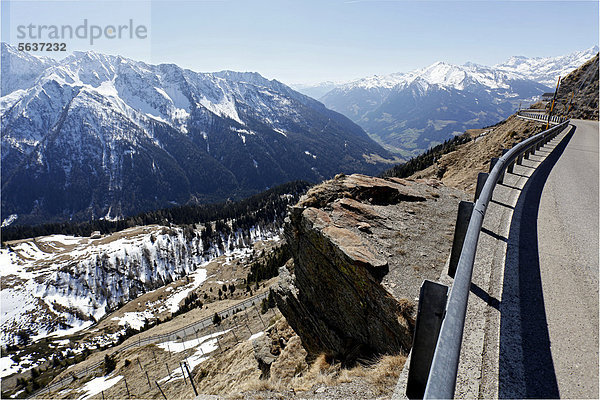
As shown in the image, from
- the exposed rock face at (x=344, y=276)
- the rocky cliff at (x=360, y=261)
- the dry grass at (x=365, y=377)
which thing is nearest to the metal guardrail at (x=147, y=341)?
the exposed rock face at (x=344, y=276)


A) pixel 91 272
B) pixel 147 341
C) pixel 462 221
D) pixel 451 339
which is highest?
pixel 462 221

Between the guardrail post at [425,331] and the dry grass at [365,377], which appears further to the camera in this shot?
the dry grass at [365,377]

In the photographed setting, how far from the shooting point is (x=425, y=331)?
10.3 feet

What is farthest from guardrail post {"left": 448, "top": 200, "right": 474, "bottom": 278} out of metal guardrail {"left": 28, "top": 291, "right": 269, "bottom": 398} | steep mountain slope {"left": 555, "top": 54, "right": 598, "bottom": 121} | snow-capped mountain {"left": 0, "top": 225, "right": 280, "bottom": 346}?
snow-capped mountain {"left": 0, "top": 225, "right": 280, "bottom": 346}

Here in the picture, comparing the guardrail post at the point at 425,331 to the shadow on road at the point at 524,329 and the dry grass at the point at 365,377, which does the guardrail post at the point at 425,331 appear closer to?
the shadow on road at the point at 524,329

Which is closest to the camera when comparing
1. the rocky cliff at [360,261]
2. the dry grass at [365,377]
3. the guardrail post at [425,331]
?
the guardrail post at [425,331]

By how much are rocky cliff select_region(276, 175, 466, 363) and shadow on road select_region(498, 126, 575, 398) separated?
2812 mm

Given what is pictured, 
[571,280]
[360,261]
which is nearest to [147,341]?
[360,261]

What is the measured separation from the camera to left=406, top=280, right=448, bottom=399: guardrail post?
291 cm

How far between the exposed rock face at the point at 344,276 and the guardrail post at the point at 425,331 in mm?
3673

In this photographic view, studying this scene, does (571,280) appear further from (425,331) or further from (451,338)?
(451,338)

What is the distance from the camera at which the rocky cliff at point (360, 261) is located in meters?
8.25

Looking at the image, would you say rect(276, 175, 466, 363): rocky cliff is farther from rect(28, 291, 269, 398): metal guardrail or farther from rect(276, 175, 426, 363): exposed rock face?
rect(28, 291, 269, 398): metal guardrail

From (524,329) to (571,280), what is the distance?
208 cm
